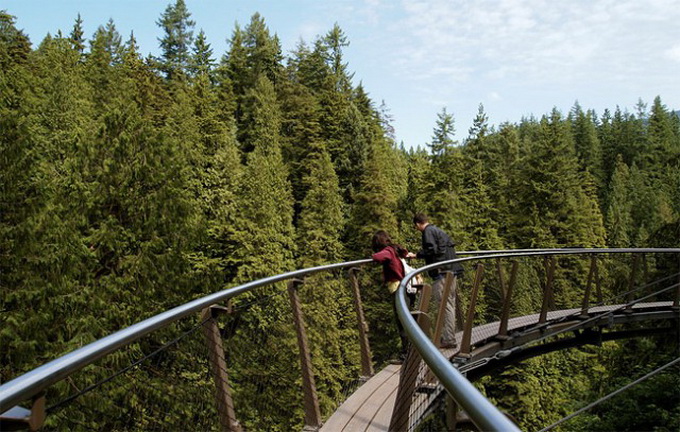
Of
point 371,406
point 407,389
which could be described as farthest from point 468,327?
point 407,389

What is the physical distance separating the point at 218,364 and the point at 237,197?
30.1 metres

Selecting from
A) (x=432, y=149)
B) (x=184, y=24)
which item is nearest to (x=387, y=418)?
(x=432, y=149)

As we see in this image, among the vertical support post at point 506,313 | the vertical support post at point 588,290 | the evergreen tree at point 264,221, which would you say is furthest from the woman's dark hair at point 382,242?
the evergreen tree at point 264,221

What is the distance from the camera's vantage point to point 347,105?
4475 cm

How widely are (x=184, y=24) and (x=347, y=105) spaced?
23.3 meters

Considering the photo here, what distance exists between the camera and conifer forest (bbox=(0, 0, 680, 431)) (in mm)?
17750

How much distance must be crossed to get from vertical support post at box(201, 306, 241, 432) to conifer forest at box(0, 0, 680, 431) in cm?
89

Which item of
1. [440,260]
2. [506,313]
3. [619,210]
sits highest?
[440,260]

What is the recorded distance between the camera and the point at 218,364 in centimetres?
277

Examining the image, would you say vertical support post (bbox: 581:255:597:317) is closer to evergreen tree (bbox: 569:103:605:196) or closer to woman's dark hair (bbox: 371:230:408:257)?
woman's dark hair (bbox: 371:230:408:257)

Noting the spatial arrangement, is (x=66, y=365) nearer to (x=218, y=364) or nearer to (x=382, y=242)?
(x=218, y=364)

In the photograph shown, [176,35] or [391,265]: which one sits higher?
[176,35]

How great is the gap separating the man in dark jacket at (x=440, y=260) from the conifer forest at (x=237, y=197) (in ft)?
6.01

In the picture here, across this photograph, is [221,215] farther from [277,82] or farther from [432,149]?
[277,82]
